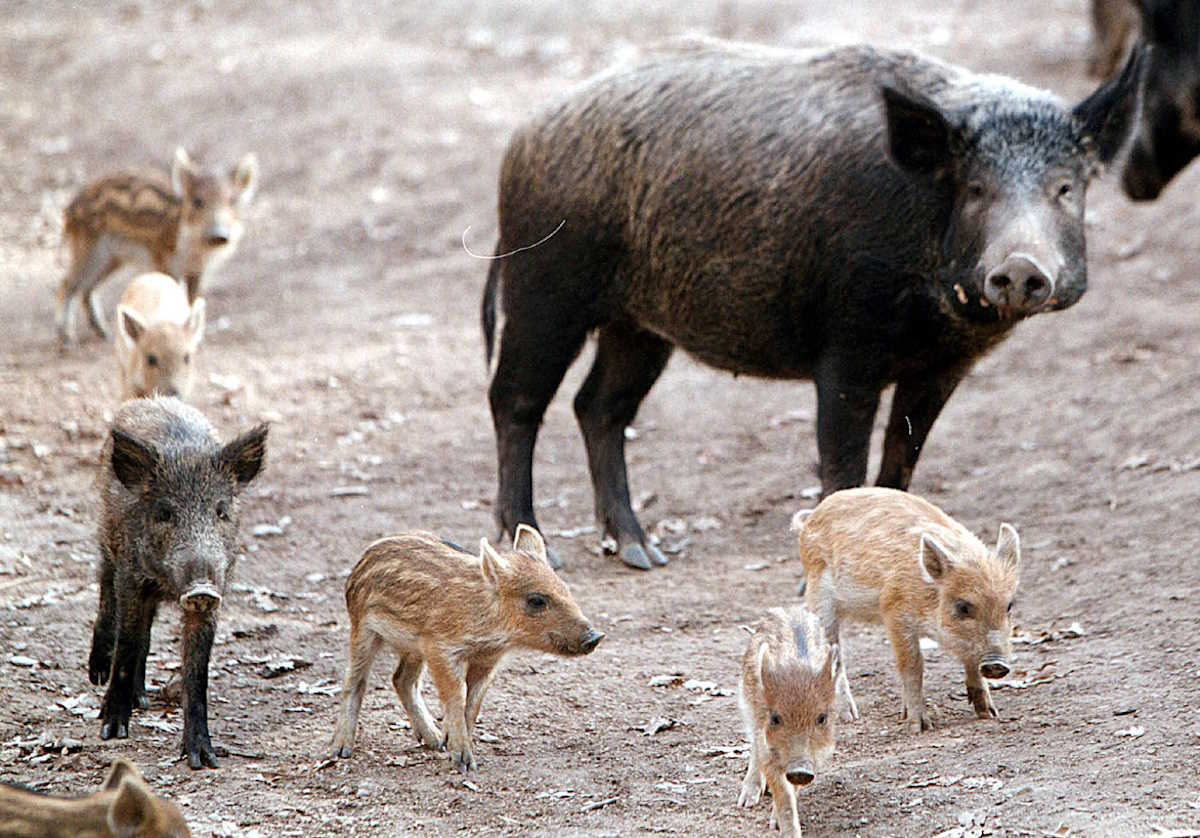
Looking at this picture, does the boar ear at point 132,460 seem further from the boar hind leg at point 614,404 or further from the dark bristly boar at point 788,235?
the boar hind leg at point 614,404

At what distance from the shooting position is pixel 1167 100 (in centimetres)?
845

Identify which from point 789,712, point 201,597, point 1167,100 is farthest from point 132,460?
point 1167,100

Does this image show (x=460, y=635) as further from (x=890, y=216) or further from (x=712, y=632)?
(x=890, y=216)

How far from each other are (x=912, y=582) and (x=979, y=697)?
45 centimetres

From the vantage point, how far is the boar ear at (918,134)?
6.08 meters

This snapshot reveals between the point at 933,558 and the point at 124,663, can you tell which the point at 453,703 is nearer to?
the point at 124,663

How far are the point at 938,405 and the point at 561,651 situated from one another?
2.37 meters

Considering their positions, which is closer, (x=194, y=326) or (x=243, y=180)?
(x=194, y=326)

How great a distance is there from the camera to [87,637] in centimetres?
614

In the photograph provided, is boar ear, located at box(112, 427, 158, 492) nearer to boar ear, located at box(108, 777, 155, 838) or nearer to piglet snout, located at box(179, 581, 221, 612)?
piglet snout, located at box(179, 581, 221, 612)

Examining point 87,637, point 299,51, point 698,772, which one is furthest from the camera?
point 299,51

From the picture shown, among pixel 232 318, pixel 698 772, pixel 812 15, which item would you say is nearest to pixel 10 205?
pixel 232 318

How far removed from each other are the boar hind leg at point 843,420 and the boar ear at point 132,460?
2.71 meters

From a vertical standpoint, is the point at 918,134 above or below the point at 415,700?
above
